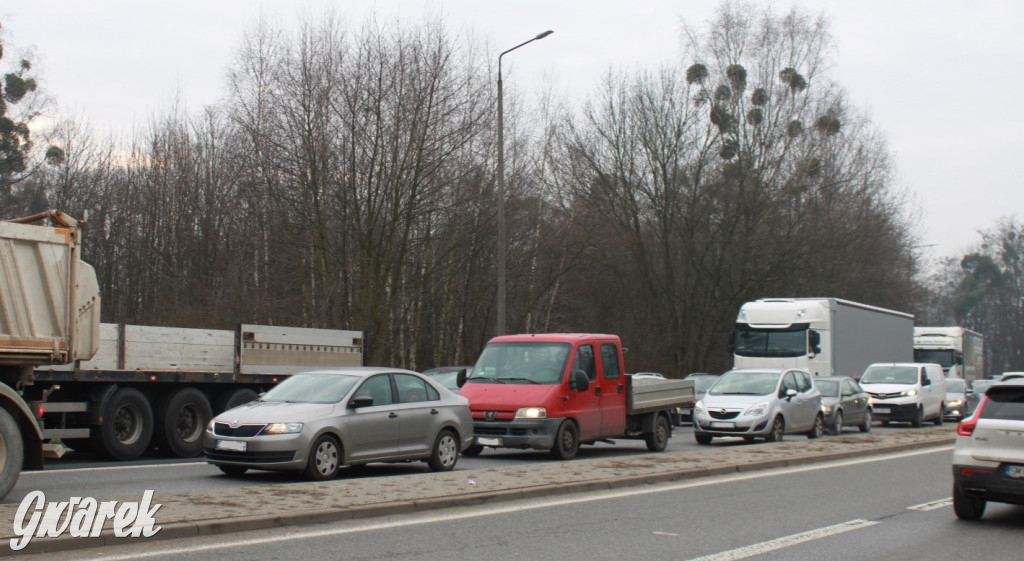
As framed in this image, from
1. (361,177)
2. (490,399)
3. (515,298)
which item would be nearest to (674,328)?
(515,298)

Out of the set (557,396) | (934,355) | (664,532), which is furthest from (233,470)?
(934,355)

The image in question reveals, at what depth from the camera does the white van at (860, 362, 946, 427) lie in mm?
29688

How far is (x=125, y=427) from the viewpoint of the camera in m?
16.7

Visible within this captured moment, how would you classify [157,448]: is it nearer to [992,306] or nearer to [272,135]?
[272,135]

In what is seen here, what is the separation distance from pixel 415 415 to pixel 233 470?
2540mm

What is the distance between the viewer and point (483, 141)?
36625mm

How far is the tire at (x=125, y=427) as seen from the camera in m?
16.1

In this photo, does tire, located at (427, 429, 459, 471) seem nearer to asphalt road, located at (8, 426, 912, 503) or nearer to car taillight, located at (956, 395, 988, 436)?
asphalt road, located at (8, 426, 912, 503)

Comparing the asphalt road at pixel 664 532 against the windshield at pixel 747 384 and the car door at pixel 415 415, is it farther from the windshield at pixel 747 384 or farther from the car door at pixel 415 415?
the windshield at pixel 747 384

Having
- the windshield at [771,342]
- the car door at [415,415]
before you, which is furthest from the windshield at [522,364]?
the windshield at [771,342]

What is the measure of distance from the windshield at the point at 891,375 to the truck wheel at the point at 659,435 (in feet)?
44.7

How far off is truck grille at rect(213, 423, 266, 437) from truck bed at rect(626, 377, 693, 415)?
7.61 metres

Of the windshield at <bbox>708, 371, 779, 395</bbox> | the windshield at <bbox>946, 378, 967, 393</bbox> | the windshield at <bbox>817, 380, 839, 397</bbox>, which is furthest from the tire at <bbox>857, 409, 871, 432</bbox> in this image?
the windshield at <bbox>946, 378, 967, 393</bbox>

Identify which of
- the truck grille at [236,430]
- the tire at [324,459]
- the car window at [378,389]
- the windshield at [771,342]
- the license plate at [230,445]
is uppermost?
the windshield at [771,342]
